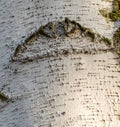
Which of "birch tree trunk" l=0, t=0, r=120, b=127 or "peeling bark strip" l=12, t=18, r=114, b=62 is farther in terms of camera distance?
"peeling bark strip" l=12, t=18, r=114, b=62

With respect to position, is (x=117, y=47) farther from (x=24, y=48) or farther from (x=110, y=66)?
(x=24, y=48)

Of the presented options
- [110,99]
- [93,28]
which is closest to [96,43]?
[93,28]

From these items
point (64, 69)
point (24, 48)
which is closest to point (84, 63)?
point (64, 69)

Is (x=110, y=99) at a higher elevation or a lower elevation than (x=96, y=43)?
lower

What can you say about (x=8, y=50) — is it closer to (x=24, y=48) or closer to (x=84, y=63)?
(x=24, y=48)

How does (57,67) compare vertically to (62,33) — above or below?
below

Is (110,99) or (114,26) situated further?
(114,26)
